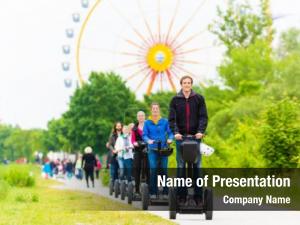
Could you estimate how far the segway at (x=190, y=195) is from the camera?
12.8 meters

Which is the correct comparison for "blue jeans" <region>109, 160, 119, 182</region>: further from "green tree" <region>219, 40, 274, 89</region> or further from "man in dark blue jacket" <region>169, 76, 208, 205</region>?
"green tree" <region>219, 40, 274, 89</region>

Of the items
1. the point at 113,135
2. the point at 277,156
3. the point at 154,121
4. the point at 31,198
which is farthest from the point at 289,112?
the point at 154,121

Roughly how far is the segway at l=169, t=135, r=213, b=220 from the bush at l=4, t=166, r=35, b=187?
1712 cm

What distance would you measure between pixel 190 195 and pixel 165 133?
7.09 feet

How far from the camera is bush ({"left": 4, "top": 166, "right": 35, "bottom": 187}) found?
30078 millimetres

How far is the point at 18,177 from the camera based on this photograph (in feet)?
99.3

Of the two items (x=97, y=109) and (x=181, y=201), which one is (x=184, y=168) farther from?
(x=97, y=109)

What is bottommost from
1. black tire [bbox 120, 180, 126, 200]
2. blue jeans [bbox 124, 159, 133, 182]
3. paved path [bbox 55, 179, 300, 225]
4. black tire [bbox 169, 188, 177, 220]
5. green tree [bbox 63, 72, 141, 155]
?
paved path [bbox 55, 179, 300, 225]

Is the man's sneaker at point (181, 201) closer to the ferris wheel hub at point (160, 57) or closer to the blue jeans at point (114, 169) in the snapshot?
the blue jeans at point (114, 169)

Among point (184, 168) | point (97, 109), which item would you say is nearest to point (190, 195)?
point (184, 168)

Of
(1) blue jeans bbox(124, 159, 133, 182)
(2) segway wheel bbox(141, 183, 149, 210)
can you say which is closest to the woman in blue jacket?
(2) segway wheel bbox(141, 183, 149, 210)

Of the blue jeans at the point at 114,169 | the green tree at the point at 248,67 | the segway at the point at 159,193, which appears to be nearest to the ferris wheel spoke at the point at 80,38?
the green tree at the point at 248,67

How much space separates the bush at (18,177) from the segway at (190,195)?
17.1m

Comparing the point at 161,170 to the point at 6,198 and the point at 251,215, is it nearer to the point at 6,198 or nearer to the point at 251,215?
the point at 251,215
